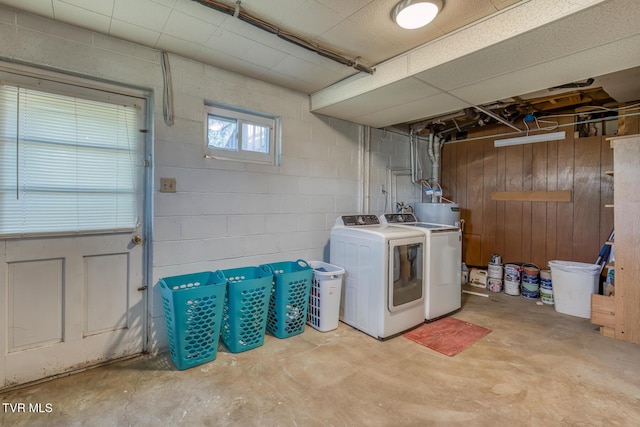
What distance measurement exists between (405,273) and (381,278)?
315 mm

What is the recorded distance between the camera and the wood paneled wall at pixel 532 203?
3.47m

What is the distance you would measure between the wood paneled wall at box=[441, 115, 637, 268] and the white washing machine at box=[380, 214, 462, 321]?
144 centimetres

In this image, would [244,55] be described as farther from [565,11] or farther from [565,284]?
[565,284]

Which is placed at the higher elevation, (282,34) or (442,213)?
(282,34)

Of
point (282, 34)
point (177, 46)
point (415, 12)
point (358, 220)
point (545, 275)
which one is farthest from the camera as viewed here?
point (545, 275)

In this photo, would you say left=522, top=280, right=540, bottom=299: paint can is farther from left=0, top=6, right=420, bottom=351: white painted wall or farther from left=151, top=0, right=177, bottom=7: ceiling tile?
left=151, top=0, right=177, bottom=7: ceiling tile

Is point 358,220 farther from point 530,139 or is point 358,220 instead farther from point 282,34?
point 530,139

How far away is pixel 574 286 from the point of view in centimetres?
315

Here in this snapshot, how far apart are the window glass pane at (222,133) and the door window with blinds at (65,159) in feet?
1.77

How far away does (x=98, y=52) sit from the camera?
6.81 feet

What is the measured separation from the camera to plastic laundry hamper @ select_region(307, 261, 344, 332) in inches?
107

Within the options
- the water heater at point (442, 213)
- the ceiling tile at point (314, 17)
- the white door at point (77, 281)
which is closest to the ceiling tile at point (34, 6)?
the white door at point (77, 281)

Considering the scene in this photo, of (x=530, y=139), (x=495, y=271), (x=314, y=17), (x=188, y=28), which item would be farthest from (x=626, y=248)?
(x=188, y=28)

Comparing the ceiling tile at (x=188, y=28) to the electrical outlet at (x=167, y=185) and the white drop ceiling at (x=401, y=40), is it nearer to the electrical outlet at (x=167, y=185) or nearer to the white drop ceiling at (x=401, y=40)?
the white drop ceiling at (x=401, y=40)
